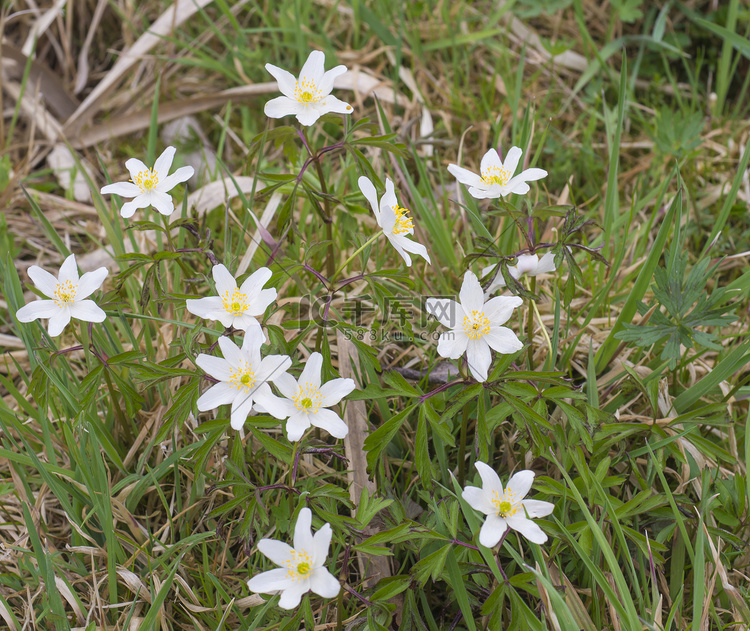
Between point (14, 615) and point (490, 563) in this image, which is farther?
point (14, 615)

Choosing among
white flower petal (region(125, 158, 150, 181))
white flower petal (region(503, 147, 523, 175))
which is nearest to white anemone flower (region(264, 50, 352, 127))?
white flower petal (region(125, 158, 150, 181))

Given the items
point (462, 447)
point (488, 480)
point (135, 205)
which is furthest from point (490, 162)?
point (135, 205)

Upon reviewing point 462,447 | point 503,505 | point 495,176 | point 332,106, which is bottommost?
point 462,447

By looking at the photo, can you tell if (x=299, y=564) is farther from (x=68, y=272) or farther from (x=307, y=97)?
(x=307, y=97)

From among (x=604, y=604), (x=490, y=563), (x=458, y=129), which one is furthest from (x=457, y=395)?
(x=458, y=129)

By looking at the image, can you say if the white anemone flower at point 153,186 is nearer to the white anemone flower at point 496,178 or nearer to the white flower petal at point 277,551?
the white anemone flower at point 496,178

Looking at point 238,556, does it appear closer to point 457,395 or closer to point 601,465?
point 457,395

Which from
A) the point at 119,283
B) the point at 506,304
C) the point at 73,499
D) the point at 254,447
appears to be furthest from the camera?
the point at 254,447
